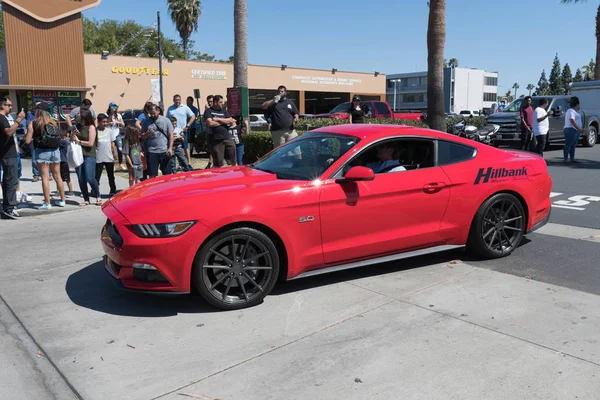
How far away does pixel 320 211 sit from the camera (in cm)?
469

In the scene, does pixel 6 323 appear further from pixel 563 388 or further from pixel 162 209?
pixel 563 388

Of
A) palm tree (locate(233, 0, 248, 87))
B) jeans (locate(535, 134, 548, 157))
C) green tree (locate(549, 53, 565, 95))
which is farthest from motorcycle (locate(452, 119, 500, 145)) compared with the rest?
green tree (locate(549, 53, 565, 95))

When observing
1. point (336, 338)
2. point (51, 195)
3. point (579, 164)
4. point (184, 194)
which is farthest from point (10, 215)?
point (579, 164)

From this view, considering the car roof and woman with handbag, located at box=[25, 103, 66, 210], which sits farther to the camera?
woman with handbag, located at box=[25, 103, 66, 210]

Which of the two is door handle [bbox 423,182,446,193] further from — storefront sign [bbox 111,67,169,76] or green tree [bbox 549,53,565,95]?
green tree [bbox 549,53,565,95]

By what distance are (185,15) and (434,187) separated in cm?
6140

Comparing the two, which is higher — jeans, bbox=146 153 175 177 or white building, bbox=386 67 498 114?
white building, bbox=386 67 498 114

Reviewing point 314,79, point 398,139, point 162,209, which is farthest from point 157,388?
point 314,79

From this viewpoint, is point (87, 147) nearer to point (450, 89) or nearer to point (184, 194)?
point (184, 194)

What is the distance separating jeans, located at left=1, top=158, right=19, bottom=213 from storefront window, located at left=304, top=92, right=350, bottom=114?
46.7 metres

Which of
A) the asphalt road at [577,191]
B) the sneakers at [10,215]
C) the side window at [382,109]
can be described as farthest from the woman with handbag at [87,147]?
the side window at [382,109]

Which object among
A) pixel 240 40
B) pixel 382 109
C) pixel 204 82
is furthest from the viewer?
pixel 204 82

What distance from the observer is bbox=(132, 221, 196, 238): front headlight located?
420 cm

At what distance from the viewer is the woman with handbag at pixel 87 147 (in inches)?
375
